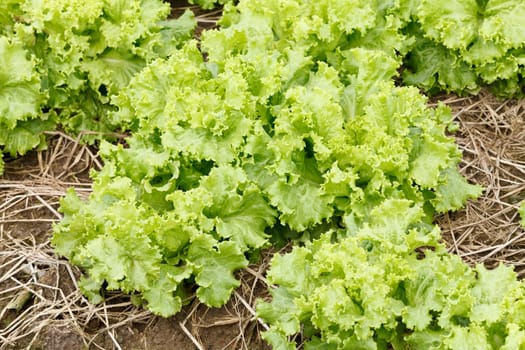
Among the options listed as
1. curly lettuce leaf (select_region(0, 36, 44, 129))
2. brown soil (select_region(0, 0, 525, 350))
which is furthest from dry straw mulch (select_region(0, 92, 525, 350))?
curly lettuce leaf (select_region(0, 36, 44, 129))

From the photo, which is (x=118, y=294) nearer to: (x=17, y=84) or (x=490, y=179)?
(x=17, y=84)

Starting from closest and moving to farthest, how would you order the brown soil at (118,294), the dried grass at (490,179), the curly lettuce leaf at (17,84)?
1. the brown soil at (118,294)
2. the dried grass at (490,179)
3. the curly lettuce leaf at (17,84)

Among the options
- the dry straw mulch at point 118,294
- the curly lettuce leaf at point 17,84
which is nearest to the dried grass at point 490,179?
the dry straw mulch at point 118,294

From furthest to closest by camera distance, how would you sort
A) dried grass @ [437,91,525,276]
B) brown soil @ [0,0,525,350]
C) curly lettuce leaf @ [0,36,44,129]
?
curly lettuce leaf @ [0,36,44,129] < dried grass @ [437,91,525,276] < brown soil @ [0,0,525,350]

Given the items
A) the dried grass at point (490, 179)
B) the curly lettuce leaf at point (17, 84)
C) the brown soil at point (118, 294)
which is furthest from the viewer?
the curly lettuce leaf at point (17, 84)

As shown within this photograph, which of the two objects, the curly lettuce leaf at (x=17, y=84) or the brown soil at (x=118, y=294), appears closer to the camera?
the brown soil at (x=118, y=294)

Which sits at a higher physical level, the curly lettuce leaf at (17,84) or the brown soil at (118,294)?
the curly lettuce leaf at (17,84)

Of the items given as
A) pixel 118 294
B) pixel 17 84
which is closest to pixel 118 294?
pixel 118 294

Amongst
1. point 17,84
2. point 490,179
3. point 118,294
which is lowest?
point 118,294

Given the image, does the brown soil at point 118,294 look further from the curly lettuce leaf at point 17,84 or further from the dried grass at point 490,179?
the curly lettuce leaf at point 17,84

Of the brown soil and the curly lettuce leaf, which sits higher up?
the curly lettuce leaf

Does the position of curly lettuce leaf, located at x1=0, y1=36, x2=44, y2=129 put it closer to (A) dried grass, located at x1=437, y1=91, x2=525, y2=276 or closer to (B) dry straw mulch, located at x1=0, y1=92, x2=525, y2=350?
(B) dry straw mulch, located at x1=0, y1=92, x2=525, y2=350

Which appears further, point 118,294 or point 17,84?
point 17,84
